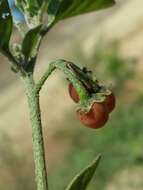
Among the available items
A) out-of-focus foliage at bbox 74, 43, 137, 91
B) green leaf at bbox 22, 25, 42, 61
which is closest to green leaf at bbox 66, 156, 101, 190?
green leaf at bbox 22, 25, 42, 61

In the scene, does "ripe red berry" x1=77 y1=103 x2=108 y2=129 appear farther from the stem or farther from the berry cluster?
the stem

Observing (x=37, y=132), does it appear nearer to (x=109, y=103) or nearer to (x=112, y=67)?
(x=109, y=103)

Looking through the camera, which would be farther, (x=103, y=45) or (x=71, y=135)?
(x=103, y=45)

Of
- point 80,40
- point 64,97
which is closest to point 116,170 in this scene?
point 64,97

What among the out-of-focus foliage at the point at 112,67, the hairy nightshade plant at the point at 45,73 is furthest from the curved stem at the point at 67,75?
the out-of-focus foliage at the point at 112,67

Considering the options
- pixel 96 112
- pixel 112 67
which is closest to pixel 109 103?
pixel 96 112

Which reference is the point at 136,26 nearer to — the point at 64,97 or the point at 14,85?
the point at 14,85
